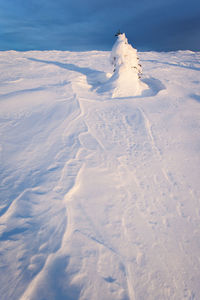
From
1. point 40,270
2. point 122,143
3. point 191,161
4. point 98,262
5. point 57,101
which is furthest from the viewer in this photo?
point 57,101

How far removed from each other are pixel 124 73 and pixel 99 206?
608cm

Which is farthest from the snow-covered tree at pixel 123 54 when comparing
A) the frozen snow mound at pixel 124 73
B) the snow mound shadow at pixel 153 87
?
the snow mound shadow at pixel 153 87

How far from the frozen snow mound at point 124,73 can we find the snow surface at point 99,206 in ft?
6.77

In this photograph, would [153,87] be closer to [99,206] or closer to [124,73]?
[124,73]

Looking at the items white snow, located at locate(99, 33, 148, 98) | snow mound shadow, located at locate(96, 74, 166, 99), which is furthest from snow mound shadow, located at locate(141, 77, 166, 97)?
white snow, located at locate(99, 33, 148, 98)

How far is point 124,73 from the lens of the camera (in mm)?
6750

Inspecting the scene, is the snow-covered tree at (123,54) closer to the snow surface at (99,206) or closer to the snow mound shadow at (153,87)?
the snow mound shadow at (153,87)

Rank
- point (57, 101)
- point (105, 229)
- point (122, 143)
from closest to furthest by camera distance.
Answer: point (105, 229), point (122, 143), point (57, 101)

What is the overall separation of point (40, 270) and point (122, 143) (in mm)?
2496

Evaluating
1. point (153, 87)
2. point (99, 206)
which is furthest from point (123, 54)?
point (99, 206)

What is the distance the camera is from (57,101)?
16.9 ft

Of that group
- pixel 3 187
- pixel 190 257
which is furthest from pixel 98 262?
pixel 3 187

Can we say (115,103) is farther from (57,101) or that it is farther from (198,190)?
(198,190)

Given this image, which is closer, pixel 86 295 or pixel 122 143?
pixel 86 295
